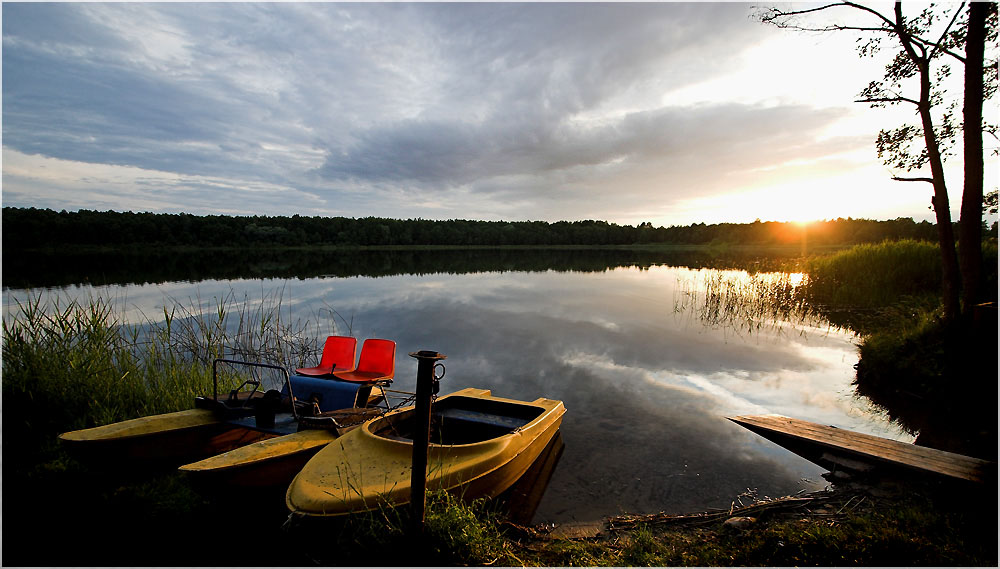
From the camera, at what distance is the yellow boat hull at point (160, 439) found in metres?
4.82

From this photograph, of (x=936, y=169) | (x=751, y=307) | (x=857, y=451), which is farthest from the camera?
(x=751, y=307)

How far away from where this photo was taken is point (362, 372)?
23.2ft

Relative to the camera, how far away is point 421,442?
346cm

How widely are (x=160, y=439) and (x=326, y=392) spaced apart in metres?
1.83

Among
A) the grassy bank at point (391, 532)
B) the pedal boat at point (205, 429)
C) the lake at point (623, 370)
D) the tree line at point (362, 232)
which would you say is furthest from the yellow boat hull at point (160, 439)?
the tree line at point (362, 232)

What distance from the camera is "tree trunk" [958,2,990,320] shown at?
312 inches

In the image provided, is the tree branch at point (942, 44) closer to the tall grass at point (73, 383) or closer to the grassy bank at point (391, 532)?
the grassy bank at point (391, 532)

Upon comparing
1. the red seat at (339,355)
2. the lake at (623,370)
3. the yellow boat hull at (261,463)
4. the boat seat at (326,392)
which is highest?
the red seat at (339,355)

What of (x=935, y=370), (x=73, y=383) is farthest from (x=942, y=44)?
(x=73, y=383)

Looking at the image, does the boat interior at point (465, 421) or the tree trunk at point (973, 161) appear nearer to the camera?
the boat interior at point (465, 421)

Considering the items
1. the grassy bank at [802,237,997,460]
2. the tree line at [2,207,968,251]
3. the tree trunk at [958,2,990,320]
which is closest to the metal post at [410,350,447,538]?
the grassy bank at [802,237,997,460]

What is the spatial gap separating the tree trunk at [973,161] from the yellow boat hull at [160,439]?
1181cm

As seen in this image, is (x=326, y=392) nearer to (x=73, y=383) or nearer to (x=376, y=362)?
(x=376, y=362)

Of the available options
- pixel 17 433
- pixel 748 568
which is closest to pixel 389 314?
pixel 17 433
